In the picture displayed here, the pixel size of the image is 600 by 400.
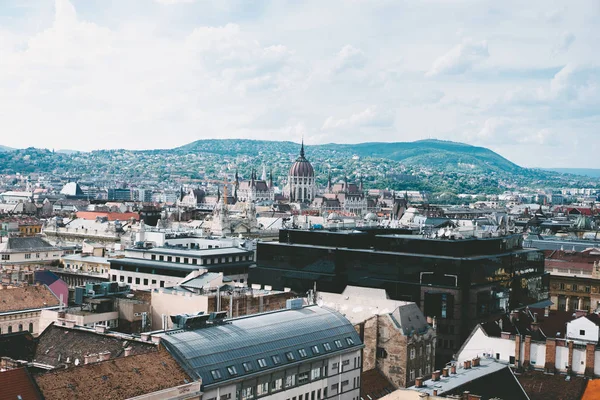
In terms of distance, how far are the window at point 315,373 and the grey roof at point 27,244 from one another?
232 feet

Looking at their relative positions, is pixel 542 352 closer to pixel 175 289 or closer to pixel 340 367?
pixel 340 367

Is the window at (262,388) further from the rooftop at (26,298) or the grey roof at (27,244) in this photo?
the grey roof at (27,244)

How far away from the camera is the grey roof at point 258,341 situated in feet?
148

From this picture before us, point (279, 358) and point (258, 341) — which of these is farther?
point (279, 358)

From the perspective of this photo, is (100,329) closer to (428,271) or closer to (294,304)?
(294,304)

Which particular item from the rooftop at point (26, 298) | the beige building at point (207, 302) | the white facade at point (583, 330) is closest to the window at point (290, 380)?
the beige building at point (207, 302)

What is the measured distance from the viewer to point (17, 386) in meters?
37.5

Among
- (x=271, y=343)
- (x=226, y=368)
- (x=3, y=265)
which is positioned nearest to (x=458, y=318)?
(x=271, y=343)

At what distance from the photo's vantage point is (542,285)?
3605 inches

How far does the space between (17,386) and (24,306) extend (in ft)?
112

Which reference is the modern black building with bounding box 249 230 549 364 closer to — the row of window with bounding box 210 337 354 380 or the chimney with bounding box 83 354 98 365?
the row of window with bounding box 210 337 354 380

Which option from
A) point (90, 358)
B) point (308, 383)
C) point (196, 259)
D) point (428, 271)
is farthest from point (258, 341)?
point (196, 259)

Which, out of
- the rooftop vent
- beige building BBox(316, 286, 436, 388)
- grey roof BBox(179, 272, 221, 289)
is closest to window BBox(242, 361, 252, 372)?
the rooftop vent

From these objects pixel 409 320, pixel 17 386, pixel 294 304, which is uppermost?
pixel 294 304
